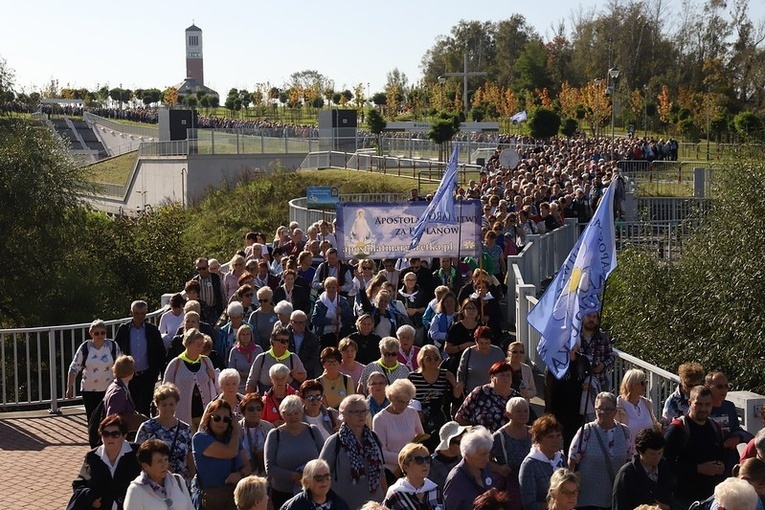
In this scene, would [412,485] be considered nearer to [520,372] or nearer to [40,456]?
[520,372]

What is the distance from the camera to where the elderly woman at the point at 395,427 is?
28.8ft

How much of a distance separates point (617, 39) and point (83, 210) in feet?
250

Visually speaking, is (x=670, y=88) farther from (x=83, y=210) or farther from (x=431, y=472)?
(x=431, y=472)

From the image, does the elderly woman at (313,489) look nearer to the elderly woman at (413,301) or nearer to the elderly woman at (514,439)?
the elderly woman at (514,439)

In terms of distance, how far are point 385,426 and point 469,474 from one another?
1362mm

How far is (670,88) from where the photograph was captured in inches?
3501

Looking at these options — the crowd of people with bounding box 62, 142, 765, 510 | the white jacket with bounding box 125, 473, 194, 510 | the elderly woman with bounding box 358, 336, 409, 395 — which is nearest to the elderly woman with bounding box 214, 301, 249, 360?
A: the crowd of people with bounding box 62, 142, 765, 510

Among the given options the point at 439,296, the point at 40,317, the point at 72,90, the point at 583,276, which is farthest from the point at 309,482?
the point at 72,90

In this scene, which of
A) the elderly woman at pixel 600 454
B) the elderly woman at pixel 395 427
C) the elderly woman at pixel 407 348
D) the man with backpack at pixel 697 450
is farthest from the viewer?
the elderly woman at pixel 407 348

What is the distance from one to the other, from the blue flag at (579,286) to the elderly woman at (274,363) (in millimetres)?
2370

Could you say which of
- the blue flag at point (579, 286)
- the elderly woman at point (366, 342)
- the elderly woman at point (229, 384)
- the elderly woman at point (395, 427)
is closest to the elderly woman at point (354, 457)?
the elderly woman at point (395, 427)

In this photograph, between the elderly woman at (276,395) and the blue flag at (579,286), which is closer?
the blue flag at (579,286)

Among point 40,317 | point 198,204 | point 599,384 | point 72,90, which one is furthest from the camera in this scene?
point 72,90

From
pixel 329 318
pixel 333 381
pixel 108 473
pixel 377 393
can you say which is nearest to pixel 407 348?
pixel 333 381
